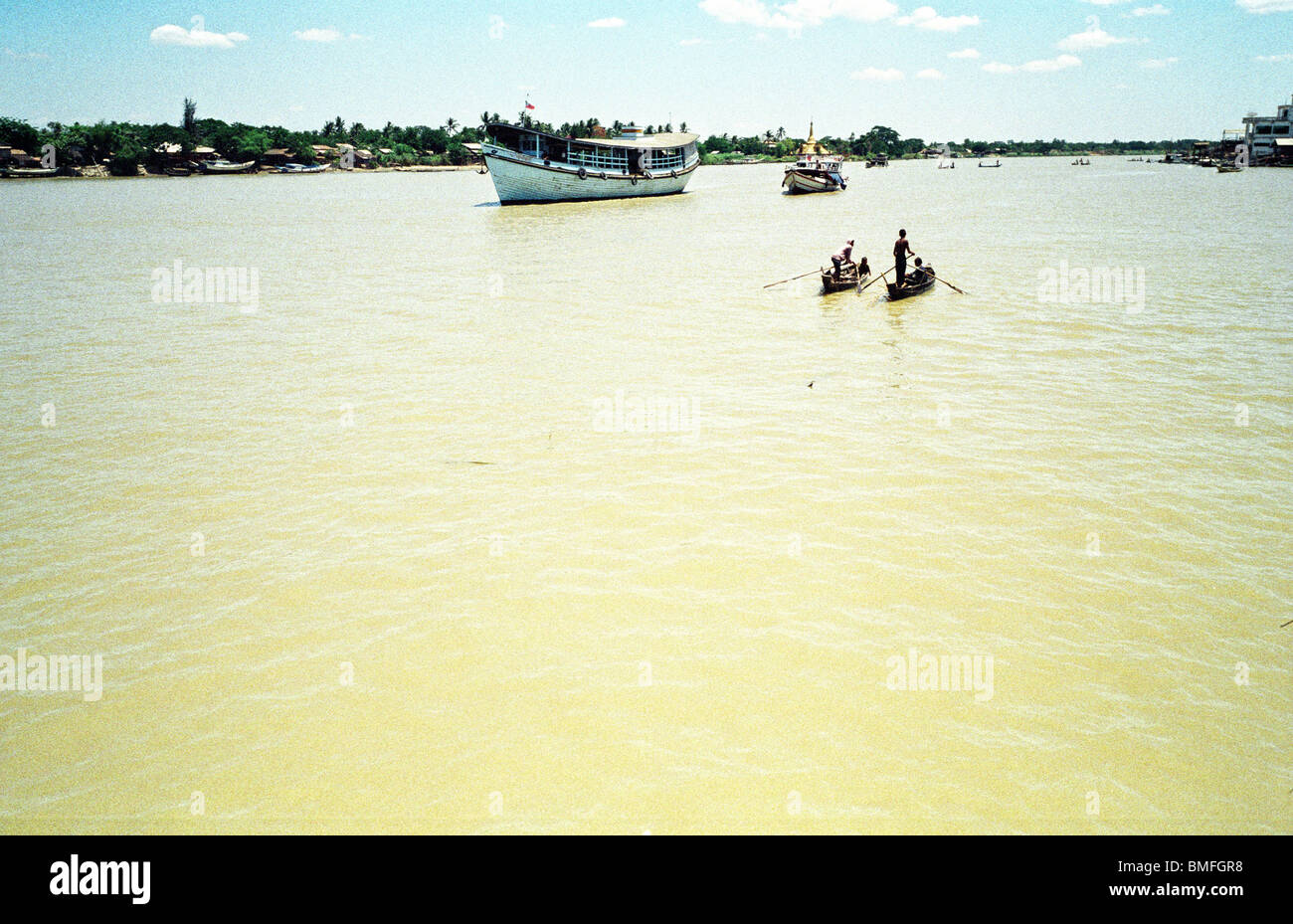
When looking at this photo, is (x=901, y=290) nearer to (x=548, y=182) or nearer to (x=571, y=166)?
(x=548, y=182)

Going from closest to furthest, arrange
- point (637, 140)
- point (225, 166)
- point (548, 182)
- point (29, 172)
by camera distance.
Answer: point (548, 182) → point (637, 140) → point (29, 172) → point (225, 166)

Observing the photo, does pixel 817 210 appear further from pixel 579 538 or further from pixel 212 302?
pixel 579 538

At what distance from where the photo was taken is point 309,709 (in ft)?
20.4

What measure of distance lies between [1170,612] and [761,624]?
11.9ft

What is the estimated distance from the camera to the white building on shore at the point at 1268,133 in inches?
4168

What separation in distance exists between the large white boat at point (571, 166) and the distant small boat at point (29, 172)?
84.4m

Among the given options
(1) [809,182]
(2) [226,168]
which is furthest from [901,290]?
(2) [226,168]

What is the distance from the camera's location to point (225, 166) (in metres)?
125

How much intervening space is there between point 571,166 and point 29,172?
90243 millimetres

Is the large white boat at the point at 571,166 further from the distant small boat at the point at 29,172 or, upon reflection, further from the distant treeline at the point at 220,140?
the distant small boat at the point at 29,172

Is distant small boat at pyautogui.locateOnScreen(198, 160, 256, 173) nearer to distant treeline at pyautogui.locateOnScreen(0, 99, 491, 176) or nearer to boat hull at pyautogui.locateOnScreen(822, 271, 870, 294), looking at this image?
distant treeline at pyautogui.locateOnScreen(0, 99, 491, 176)

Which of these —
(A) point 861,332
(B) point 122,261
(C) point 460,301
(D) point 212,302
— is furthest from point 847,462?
(B) point 122,261

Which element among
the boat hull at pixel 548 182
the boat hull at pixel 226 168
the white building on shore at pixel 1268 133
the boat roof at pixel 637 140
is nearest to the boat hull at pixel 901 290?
the boat roof at pixel 637 140

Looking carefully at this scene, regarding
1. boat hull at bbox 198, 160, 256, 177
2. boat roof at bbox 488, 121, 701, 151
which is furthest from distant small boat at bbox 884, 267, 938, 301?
boat hull at bbox 198, 160, 256, 177
